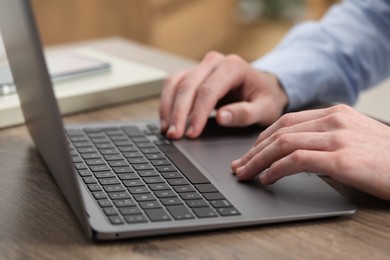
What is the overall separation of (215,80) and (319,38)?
38cm

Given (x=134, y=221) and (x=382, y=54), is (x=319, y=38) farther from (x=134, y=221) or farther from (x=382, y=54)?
(x=134, y=221)

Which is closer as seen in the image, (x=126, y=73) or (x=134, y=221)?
(x=134, y=221)

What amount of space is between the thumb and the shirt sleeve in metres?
0.19

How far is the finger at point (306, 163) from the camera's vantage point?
67 cm

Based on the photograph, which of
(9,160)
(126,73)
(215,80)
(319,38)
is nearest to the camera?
(9,160)

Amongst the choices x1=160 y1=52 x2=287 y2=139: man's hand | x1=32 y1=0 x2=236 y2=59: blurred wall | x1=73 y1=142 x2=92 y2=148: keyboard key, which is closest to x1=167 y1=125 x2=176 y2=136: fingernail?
x1=160 y1=52 x2=287 y2=139: man's hand

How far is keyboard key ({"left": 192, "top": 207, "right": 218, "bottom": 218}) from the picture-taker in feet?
2.09

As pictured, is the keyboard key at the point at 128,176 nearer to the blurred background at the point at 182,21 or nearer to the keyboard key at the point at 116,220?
the keyboard key at the point at 116,220

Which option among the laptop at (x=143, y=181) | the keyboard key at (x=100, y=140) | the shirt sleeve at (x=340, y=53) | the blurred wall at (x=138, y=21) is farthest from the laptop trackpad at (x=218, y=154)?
the blurred wall at (x=138, y=21)

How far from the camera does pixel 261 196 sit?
2.26 ft

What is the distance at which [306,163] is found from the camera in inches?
26.6

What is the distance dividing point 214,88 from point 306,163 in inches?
12.3

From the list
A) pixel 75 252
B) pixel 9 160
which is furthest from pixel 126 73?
pixel 75 252

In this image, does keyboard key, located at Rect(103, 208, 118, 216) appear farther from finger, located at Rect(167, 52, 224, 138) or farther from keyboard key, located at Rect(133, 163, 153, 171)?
finger, located at Rect(167, 52, 224, 138)
